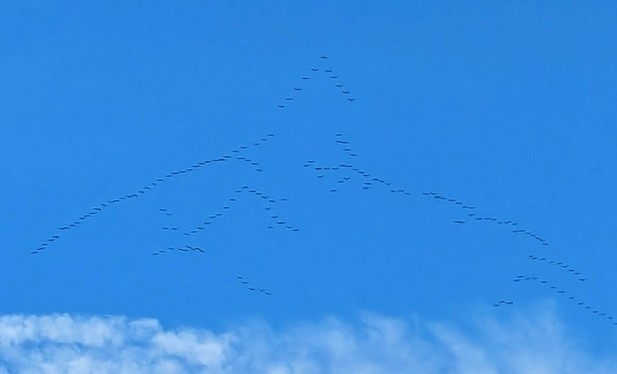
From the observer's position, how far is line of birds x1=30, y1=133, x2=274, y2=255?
183cm

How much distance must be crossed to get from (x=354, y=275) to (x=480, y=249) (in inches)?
10.0

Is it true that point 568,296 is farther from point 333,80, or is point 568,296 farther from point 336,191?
point 333,80

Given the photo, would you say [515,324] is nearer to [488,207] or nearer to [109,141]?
[488,207]

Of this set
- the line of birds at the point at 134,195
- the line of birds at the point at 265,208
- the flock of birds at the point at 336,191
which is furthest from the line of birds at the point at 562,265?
the line of birds at the point at 134,195

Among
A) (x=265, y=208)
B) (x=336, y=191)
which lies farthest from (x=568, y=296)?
(x=265, y=208)

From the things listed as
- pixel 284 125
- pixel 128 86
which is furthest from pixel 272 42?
pixel 128 86

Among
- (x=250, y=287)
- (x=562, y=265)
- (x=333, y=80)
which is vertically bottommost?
(x=250, y=287)

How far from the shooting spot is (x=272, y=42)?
1908 millimetres

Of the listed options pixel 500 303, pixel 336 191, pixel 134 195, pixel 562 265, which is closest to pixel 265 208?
pixel 336 191

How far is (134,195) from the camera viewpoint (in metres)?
1.86

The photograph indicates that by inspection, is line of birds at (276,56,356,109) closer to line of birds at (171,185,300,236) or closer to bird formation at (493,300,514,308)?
line of birds at (171,185,300,236)

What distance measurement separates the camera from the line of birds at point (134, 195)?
6.01 ft

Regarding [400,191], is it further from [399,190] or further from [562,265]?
[562,265]

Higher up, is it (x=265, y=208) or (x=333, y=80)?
(x=333, y=80)
